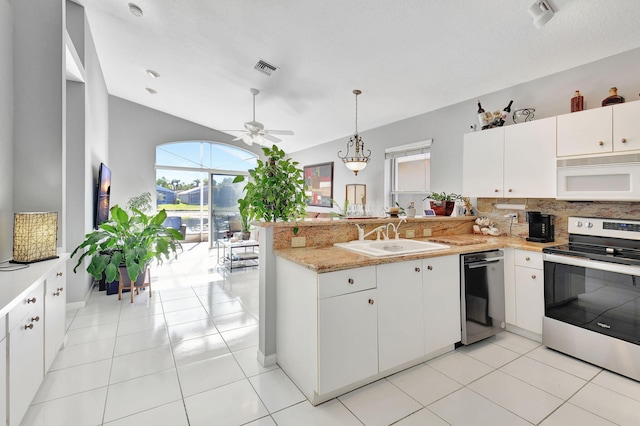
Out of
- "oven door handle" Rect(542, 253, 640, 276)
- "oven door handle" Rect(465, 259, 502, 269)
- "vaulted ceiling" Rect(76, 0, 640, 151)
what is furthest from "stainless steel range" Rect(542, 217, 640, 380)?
"vaulted ceiling" Rect(76, 0, 640, 151)

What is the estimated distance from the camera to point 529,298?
2.64m

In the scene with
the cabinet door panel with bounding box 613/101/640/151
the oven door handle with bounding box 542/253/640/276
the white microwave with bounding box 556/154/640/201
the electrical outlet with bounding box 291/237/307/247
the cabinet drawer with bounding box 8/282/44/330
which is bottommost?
the cabinet drawer with bounding box 8/282/44/330

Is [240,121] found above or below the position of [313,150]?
above

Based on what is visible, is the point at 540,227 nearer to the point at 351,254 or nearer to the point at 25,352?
the point at 351,254

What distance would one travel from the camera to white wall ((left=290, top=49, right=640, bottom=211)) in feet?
8.75

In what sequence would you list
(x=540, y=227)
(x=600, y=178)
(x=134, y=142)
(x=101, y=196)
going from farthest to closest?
(x=134, y=142) < (x=101, y=196) < (x=540, y=227) < (x=600, y=178)

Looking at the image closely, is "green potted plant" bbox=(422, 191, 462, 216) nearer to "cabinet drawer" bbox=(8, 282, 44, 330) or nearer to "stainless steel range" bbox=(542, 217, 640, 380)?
"stainless steel range" bbox=(542, 217, 640, 380)

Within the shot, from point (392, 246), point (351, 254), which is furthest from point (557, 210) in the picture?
point (351, 254)

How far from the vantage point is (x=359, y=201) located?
574cm

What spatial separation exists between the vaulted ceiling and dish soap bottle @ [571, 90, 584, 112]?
26 cm

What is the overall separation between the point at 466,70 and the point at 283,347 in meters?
3.44

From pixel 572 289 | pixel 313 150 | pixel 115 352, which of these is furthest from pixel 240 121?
pixel 572 289

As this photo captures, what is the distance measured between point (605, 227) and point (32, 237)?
4.60m

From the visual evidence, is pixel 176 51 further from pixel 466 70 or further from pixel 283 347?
pixel 283 347
